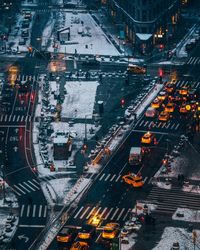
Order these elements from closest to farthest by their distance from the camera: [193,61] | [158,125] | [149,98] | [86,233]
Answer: [86,233], [158,125], [149,98], [193,61]

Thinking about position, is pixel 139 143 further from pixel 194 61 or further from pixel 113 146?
pixel 194 61

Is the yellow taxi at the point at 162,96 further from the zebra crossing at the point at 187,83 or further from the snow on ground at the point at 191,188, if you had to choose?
the snow on ground at the point at 191,188

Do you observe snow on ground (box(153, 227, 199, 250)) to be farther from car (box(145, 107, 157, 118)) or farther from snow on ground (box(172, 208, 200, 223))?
car (box(145, 107, 157, 118))

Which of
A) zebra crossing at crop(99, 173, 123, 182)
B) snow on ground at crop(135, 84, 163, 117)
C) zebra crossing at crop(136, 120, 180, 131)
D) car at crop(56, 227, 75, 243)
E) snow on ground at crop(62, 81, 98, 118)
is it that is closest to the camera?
car at crop(56, 227, 75, 243)

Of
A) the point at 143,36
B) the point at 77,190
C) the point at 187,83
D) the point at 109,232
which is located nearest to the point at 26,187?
the point at 77,190

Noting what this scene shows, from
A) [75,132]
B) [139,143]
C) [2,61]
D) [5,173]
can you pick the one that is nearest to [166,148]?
[139,143]

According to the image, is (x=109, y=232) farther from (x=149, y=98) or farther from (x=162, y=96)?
(x=149, y=98)

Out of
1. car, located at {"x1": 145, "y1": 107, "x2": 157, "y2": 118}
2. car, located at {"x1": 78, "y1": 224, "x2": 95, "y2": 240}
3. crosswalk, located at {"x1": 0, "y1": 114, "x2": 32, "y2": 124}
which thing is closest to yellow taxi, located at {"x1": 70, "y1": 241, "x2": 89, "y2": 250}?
car, located at {"x1": 78, "y1": 224, "x2": 95, "y2": 240}
